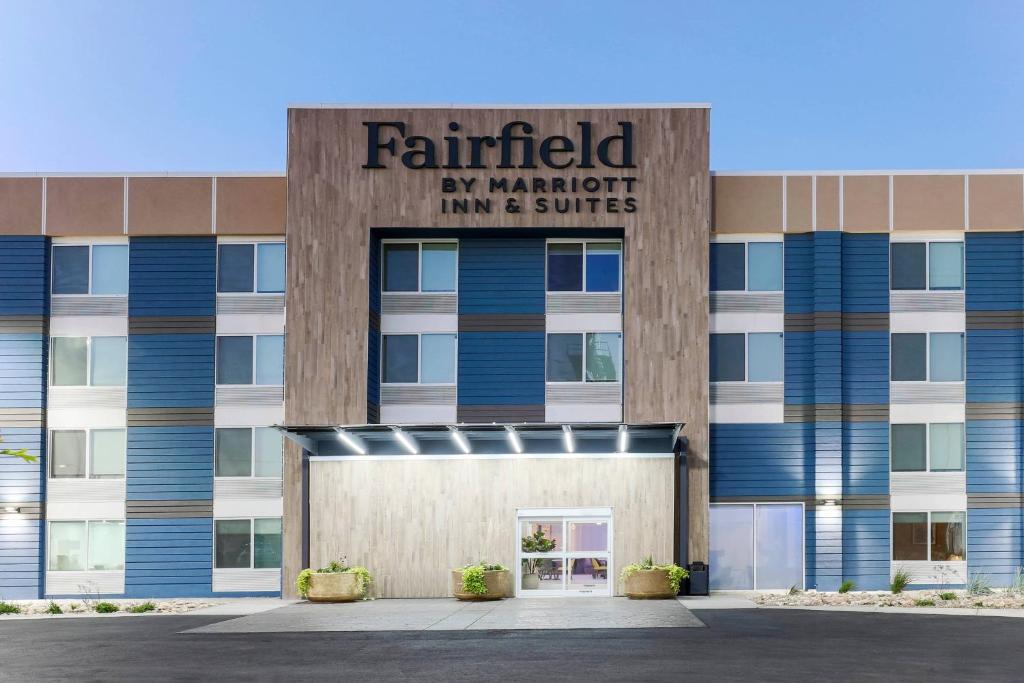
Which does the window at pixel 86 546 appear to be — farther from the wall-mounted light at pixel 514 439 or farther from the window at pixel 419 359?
the wall-mounted light at pixel 514 439

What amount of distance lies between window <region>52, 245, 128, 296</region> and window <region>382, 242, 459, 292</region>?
7.11 meters

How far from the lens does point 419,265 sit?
32906mm

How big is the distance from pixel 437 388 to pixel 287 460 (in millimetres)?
4332

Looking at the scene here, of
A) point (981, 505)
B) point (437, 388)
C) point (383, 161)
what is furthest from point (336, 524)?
point (981, 505)

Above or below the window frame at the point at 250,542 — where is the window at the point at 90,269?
above

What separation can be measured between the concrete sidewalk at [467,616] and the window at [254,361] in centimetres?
654

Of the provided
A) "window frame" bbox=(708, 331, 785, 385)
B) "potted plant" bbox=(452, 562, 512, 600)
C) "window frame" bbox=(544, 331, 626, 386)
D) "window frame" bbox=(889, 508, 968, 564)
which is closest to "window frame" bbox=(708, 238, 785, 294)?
"window frame" bbox=(708, 331, 785, 385)

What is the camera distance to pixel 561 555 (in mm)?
30016

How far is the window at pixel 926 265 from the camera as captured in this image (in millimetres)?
32562

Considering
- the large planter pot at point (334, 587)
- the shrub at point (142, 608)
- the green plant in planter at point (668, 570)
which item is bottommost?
the shrub at point (142, 608)

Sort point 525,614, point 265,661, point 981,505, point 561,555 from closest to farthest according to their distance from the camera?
point 265,661 → point 525,614 → point 561,555 → point 981,505

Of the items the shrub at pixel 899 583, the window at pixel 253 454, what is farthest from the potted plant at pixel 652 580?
the window at pixel 253 454

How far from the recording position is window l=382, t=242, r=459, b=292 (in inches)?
1293

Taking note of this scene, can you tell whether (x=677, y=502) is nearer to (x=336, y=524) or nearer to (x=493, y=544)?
(x=493, y=544)
